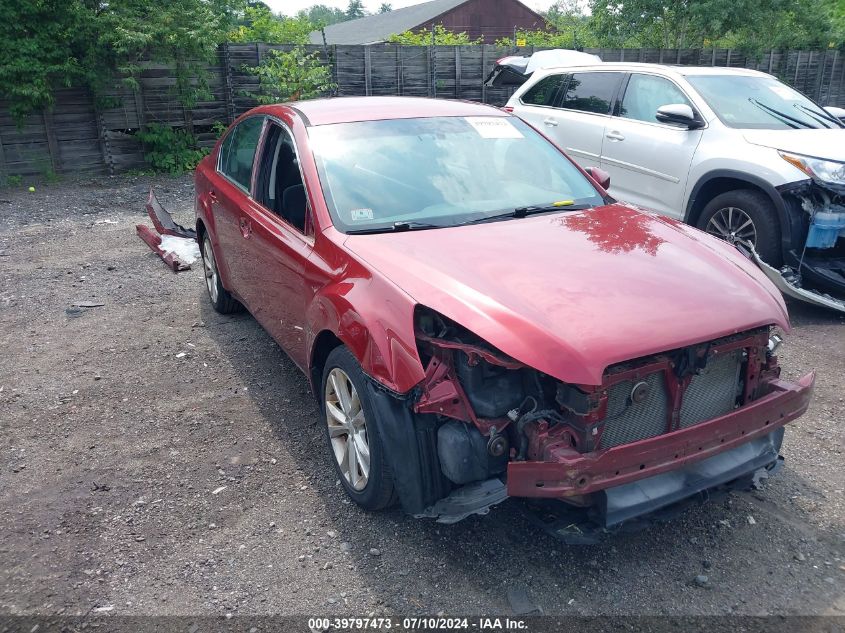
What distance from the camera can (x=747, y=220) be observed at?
582 cm

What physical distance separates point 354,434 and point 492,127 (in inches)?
85.8

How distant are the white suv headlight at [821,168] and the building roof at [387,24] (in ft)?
99.6

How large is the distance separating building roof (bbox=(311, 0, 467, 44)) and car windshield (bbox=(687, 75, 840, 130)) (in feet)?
94.6

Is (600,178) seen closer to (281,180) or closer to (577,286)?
(577,286)

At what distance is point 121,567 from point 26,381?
2367 mm

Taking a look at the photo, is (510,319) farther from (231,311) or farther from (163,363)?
(231,311)

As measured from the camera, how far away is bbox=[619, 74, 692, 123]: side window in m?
6.73

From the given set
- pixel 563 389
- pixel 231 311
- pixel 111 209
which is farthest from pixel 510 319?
pixel 111 209

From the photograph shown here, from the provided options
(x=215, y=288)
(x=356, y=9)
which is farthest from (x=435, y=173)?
(x=356, y=9)

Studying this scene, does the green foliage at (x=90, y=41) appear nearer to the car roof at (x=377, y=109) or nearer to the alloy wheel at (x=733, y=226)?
the car roof at (x=377, y=109)

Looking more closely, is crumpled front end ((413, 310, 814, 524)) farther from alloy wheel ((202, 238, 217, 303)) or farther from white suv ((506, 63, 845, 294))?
alloy wheel ((202, 238, 217, 303))

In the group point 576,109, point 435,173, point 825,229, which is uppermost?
point 576,109

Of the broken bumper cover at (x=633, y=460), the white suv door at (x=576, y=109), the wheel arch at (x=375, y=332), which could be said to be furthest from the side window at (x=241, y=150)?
the white suv door at (x=576, y=109)

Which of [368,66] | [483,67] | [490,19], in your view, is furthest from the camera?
[490,19]
